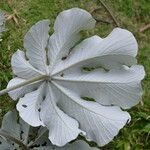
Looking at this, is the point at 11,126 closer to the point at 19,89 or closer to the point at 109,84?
the point at 19,89

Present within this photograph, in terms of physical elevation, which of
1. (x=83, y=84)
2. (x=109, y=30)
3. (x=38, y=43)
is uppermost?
(x=38, y=43)

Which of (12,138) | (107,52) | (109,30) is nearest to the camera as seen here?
(107,52)

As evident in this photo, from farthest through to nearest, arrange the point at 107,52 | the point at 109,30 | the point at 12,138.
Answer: the point at 109,30 → the point at 12,138 → the point at 107,52

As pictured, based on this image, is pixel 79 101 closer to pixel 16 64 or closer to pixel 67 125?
pixel 67 125

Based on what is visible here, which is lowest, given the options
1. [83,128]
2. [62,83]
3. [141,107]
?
[141,107]

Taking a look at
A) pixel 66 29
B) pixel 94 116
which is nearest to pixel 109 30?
pixel 66 29

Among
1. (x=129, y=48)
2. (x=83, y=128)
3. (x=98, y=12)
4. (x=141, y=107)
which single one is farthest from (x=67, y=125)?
(x=98, y=12)
